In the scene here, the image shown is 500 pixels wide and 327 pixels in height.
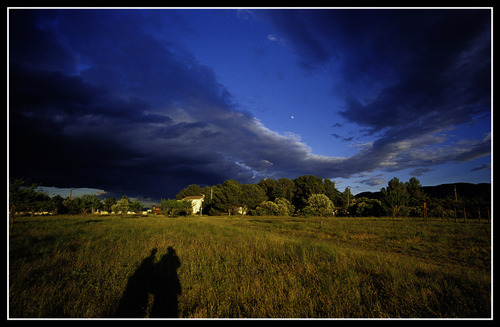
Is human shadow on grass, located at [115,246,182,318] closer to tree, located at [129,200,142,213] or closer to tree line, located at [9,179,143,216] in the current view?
tree line, located at [9,179,143,216]

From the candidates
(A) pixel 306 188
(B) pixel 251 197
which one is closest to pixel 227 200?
(B) pixel 251 197

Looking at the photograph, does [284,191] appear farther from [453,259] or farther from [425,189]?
[453,259]

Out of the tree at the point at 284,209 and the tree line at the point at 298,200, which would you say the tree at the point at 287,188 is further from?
the tree at the point at 284,209

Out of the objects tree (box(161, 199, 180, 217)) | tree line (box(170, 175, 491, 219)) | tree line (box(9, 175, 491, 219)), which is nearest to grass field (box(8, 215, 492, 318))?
tree line (box(9, 175, 491, 219))

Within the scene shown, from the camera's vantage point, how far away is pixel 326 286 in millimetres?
4988

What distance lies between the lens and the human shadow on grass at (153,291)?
3.88 meters

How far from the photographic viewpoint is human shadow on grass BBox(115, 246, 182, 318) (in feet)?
12.7

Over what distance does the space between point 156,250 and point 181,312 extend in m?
5.55

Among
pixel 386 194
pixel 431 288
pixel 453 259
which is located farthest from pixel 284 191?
pixel 431 288

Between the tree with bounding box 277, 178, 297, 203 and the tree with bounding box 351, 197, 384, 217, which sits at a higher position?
the tree with bounding box 277, 178, 297, 203

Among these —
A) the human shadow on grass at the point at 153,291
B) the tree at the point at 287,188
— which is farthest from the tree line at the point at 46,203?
the tree at the point at 287,188

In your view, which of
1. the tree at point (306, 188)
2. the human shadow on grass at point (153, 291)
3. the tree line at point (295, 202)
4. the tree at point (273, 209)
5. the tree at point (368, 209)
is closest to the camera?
the human shadow on grass at point (153, 291)

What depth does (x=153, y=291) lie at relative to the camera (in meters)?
4.63

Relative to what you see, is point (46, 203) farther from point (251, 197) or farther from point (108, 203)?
point (108, 203)
